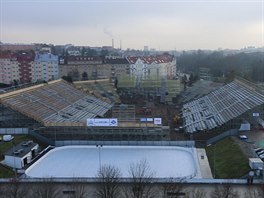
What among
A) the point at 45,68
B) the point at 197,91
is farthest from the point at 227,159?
the point at 45,68

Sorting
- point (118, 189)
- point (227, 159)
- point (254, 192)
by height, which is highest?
point (254, 192)

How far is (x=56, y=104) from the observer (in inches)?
1174

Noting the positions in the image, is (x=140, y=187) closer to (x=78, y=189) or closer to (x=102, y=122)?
(x=78, y=189)

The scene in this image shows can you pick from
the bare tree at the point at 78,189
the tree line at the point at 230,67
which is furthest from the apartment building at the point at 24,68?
the bare tree at the point at 78,189

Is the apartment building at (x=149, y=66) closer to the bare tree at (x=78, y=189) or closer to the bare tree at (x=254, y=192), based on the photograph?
the bare tree at (x=254, y=192)

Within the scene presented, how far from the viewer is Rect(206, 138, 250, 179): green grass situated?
1666cm

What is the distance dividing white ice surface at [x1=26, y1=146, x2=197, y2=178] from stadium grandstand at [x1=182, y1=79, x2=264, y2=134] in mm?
5233

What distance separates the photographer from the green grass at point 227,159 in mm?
16656

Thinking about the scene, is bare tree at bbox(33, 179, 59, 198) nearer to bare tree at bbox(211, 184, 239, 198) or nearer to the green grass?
bare tree at bbox(211, 184, 239, 198)

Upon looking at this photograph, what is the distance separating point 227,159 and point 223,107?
9.67 metres

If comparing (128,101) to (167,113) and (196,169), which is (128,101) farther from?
(196,169)

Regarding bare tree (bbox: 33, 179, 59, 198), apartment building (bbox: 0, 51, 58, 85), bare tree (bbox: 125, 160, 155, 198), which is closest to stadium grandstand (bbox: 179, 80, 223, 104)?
apartment building (bbox: 0, 51, 58, 85)

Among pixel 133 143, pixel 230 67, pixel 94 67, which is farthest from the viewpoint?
pixel 230 67

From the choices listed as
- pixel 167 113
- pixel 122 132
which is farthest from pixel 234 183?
pixel 167 113
